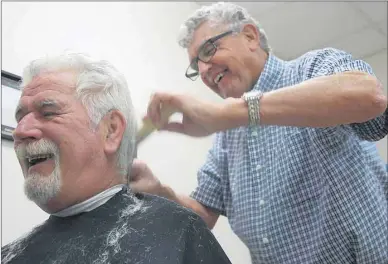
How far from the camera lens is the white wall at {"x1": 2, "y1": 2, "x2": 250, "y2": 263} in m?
1.69

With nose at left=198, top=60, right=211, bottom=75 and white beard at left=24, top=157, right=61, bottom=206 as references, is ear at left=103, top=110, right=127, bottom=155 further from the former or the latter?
nose at left=198, top=60, right=211, bottom=75

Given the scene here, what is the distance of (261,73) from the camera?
1687 mm

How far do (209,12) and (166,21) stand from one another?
1.26 meters

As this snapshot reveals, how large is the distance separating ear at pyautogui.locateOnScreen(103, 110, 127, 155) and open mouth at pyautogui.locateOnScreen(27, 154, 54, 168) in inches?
6.9

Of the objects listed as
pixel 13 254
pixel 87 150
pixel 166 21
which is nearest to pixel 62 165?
pixel 87 150

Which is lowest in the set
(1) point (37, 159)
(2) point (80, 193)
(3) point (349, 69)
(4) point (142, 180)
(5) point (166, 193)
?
(5) point (166, 193)

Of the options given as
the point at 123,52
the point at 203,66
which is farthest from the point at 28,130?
the point at 123,52

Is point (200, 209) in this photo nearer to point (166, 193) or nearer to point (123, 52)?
point (166, 193)

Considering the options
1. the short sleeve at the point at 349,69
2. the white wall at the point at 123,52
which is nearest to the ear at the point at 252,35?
the short sleeve at the point at 349,69

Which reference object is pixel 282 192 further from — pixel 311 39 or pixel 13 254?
pixel 311 39

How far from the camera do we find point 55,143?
1.18 meters

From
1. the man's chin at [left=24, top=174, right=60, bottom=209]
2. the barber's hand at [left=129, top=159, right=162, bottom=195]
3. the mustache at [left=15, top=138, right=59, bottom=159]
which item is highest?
the mustache at [left=15, top=138, right=59, bottom=159]

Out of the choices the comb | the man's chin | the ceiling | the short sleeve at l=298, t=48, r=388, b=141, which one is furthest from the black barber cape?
the ceiling

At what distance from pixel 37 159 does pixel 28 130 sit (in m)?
0.09
